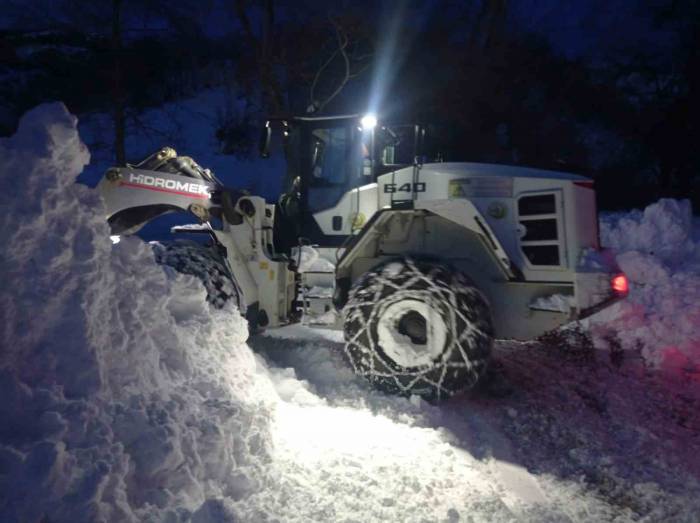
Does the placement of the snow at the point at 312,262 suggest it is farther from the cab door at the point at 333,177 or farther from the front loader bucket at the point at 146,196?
the front loader bucket at the point at 146,196

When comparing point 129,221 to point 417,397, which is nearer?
point 417,397

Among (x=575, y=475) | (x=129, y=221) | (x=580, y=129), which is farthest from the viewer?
(x=580, y=129)

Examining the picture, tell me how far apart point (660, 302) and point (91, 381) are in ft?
23.3

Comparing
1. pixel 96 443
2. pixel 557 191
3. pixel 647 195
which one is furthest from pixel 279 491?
pixel 647 195

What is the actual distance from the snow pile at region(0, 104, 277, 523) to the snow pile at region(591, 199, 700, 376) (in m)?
5.23

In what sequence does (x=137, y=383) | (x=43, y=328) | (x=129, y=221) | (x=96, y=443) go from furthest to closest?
(x=129, y=221) < (x=137, y=383) < (x=43, y=328) < (x=96, y=443)

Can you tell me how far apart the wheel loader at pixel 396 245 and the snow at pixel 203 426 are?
0.62 m

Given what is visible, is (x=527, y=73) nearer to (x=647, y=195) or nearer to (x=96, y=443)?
(x=647, y=195)

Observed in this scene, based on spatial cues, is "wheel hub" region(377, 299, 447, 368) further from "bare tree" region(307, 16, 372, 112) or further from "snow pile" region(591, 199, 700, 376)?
"bare tree" region(307, 16, 372, 112)

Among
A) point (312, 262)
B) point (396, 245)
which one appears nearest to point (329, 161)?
point (312, 262)

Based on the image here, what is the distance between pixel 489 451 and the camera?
13.2 ft

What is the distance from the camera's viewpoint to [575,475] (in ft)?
12.5

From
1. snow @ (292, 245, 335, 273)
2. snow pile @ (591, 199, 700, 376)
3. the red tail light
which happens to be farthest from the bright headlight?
snow pile @ (591, 199, 700, 376)

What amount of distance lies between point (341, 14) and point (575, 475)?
1476 cm
